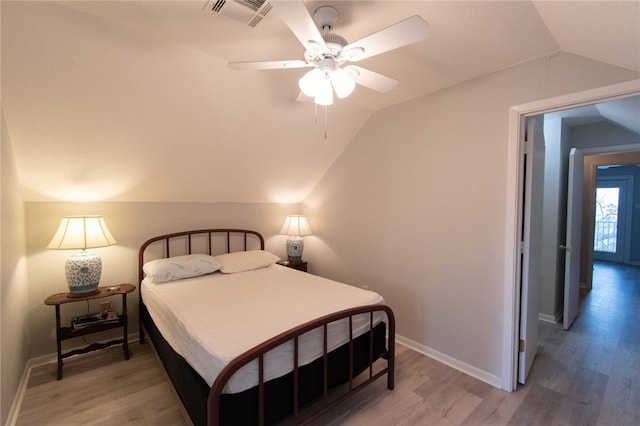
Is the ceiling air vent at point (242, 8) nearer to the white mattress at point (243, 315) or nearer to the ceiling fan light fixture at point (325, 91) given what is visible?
the ceiling fan light fixture at point (325, 91)

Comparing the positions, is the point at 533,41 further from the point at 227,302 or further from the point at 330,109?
the point at 227,302

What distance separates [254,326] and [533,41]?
2508 mm

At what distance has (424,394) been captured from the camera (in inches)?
84.4

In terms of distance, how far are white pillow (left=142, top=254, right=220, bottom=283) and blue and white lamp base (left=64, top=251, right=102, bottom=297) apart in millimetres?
408

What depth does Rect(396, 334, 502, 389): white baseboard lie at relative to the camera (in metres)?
2.27

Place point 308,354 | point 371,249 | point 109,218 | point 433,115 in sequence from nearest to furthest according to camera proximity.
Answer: point 308,354 < point 433,115 < point 109,218 < point 371,249

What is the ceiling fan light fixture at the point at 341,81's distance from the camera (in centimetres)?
157

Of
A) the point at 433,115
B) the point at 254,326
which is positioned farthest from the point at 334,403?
the point at 433,115

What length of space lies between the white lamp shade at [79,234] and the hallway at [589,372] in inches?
137

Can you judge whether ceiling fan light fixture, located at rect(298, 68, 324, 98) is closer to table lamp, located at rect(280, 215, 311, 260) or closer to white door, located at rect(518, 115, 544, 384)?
white door, located at rect(518, 115, 544, 384)

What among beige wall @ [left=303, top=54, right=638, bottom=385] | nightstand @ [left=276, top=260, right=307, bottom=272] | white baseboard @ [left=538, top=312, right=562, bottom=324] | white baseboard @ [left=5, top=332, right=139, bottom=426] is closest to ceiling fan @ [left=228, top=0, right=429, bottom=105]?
beige wall @ [left=303, top=54, right=638, bottom=385]

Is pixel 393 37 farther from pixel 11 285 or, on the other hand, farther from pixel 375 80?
pixel 11 285

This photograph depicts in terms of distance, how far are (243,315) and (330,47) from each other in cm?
171

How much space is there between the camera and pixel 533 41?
5.89ft
